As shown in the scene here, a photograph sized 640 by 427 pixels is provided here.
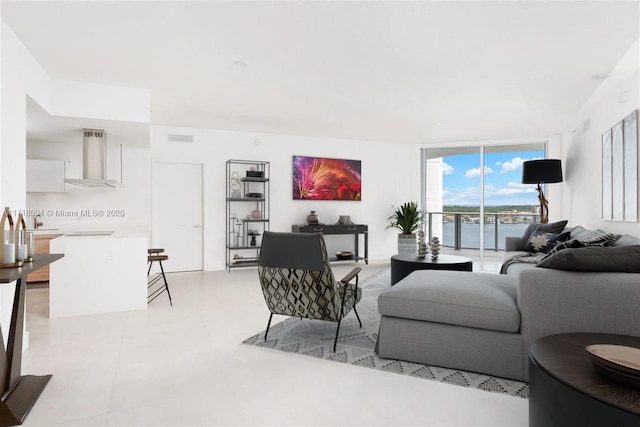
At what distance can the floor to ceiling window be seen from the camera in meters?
7.76

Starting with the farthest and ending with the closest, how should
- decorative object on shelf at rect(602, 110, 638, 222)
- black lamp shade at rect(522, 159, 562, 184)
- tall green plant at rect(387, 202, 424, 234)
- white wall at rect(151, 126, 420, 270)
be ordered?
tall green plant at rect(387, 202, 424, 234) < white wall at rect(151, 126, 420, 270) < black lamp shade at rect(522, 159, 562, 184) < decorative object on shelf at rect(602, 110, 638, 222)

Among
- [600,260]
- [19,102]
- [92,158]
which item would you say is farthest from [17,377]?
[600,260]

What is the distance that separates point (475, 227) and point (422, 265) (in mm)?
4121

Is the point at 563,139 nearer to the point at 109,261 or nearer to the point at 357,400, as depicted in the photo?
the point at 357,400

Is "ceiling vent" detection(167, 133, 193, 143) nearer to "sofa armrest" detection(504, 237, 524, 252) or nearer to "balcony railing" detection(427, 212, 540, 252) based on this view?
"balcony railing" detection(427, 212, 540, 252)

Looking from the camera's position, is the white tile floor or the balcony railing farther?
the balcony railing

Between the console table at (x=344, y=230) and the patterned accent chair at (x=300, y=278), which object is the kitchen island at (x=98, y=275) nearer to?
the patterned accent chair at (x=300, y=278)

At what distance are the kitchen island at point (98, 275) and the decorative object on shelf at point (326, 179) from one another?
3.52 metres

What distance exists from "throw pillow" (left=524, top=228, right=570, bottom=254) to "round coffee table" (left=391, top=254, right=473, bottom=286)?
1007mm

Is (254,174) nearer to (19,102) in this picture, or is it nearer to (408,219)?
(408,219)

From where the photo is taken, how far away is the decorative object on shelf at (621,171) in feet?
12.4

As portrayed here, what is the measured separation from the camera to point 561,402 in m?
1.47

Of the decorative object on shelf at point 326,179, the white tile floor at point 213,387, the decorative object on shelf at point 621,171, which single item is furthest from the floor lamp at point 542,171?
the white tile floor at point 213,387

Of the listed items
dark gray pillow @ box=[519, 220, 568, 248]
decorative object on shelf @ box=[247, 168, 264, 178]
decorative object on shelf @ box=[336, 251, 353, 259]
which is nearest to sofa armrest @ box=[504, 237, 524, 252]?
dark gray pillow @ box=[519, 220, 568, 248]
